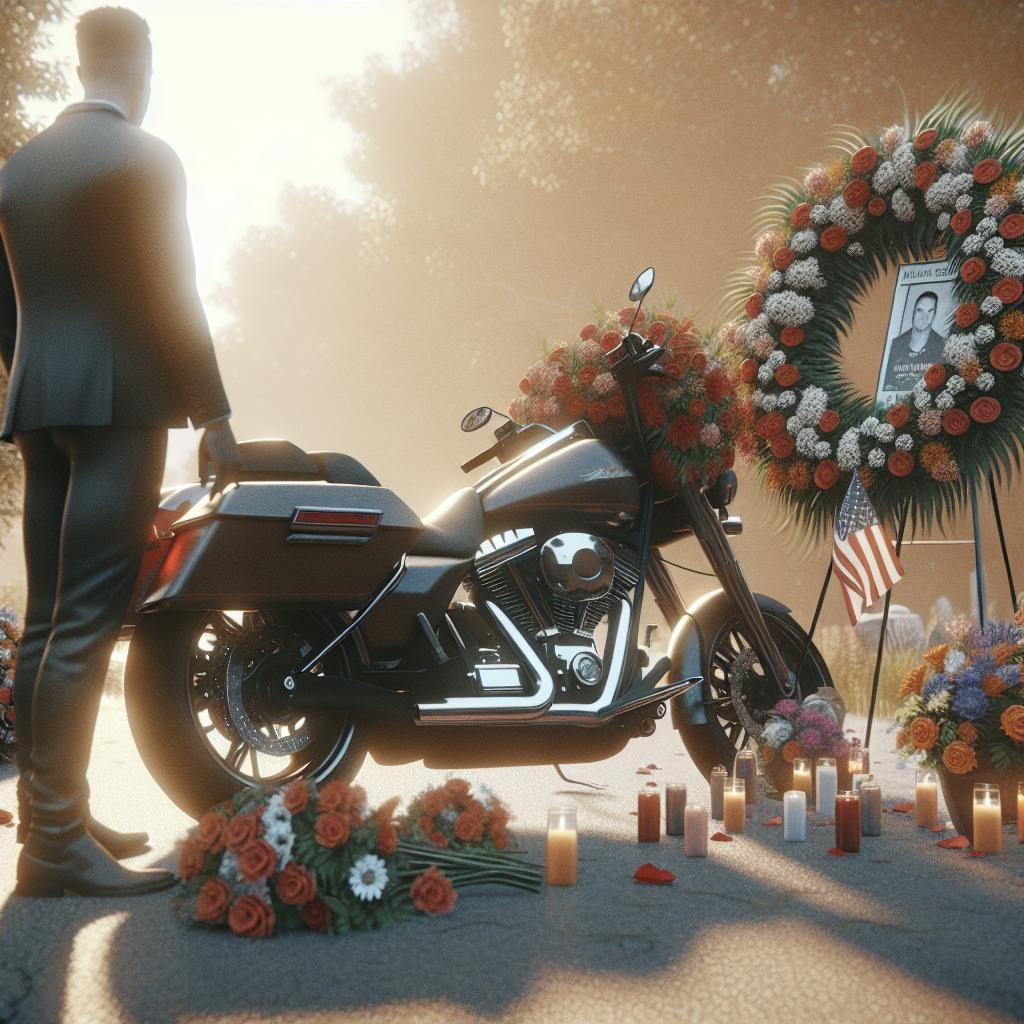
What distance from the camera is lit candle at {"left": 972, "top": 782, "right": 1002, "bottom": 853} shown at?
4102mm

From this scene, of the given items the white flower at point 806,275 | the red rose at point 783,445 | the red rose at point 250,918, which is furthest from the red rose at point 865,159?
the red rose at point 250,918

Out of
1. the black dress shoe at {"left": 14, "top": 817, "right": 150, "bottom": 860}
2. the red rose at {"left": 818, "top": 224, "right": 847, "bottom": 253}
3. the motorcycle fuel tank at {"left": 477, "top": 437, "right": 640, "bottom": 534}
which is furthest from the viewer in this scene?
the red rose at {"left": 818, "top": 224, "right": 847, "bottom": 253}

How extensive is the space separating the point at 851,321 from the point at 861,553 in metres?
1.53

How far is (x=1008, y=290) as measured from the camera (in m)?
5.83

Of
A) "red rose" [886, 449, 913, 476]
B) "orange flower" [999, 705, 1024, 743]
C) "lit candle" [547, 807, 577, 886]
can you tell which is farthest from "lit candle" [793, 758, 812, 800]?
"red rose" [886, 449, 913, 476]

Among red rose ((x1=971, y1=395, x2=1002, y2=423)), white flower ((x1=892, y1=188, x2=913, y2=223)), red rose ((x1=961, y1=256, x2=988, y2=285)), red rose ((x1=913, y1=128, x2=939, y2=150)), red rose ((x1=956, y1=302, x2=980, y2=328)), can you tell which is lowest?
red rose ((x1=971, y1=395, x2=1002, y2=423))

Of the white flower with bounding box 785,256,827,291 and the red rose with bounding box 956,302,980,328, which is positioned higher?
the white flower with bounding box 785,256,827,291

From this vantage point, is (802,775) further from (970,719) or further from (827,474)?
(827,474)

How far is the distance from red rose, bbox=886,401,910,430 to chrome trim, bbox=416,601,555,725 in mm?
2721

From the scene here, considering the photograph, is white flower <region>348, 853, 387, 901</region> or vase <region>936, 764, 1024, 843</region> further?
vase <region>936, 764, 1024, 843</region>

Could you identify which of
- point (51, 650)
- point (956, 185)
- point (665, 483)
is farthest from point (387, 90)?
point (51, 650)

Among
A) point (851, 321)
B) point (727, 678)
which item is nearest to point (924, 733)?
point (727, 678)

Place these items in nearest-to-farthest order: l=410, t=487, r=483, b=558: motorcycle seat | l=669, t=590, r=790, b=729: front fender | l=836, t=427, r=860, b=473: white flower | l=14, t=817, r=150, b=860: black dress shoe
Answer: l=14, t=817, r=150, b=860: black dress shoe, l=410, t=487, r=483, b=558: motorcycle seat, l=669, t=590, r=790, b=729: front fender, l=836, t=427, r=860, b=473: white flower

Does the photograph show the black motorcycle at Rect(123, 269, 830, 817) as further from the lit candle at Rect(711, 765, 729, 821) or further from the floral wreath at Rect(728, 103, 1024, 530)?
the floral wreath at Rect(728, 103, 1024, 530)
